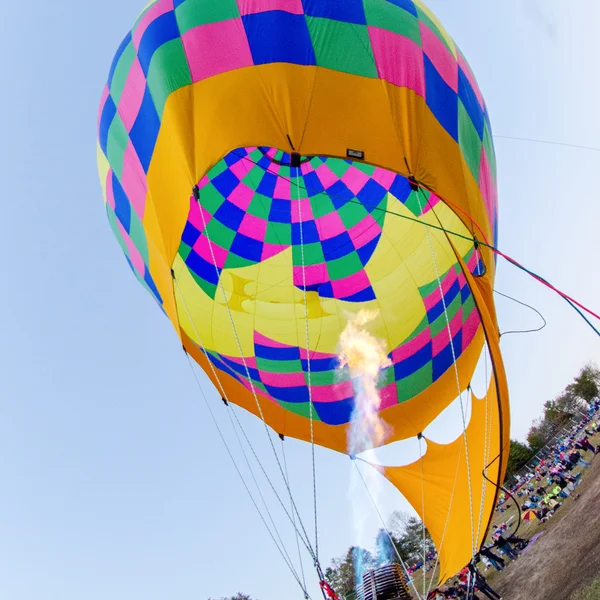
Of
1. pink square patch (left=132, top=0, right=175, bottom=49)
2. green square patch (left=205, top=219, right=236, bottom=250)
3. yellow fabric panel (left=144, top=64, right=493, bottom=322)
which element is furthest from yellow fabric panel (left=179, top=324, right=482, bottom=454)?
pink square patch (left=132, top=0, right=175, bottom=49)

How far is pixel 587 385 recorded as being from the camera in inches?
1705

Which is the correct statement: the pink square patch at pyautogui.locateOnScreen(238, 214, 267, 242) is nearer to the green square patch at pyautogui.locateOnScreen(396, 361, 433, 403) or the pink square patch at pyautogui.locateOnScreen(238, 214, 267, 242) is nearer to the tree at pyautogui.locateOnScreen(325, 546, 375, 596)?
the green square patch at pyautogui.locateOnScreen(396, 361, 433, 403)

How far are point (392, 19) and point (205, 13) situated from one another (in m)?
1.98

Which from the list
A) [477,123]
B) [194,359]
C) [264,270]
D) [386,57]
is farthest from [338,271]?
[386,57]

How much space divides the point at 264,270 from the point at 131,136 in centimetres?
335

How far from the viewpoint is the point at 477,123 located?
6.37m

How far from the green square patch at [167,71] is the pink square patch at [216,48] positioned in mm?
72

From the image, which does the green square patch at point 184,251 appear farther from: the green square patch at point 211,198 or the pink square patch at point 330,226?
the pink square patch at point 330,226

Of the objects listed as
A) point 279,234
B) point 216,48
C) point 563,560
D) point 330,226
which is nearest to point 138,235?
point 216,48

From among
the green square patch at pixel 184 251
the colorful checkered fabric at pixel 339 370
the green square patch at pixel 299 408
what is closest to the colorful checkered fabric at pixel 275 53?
the green square patch at pixel 184 251

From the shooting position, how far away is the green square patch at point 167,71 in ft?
17.3

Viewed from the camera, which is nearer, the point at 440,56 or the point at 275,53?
the point at 275,53

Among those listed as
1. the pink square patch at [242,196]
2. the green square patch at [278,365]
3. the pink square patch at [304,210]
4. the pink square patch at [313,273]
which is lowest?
the green square patch at [278,365]

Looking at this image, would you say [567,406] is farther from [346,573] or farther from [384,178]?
[384,178]
